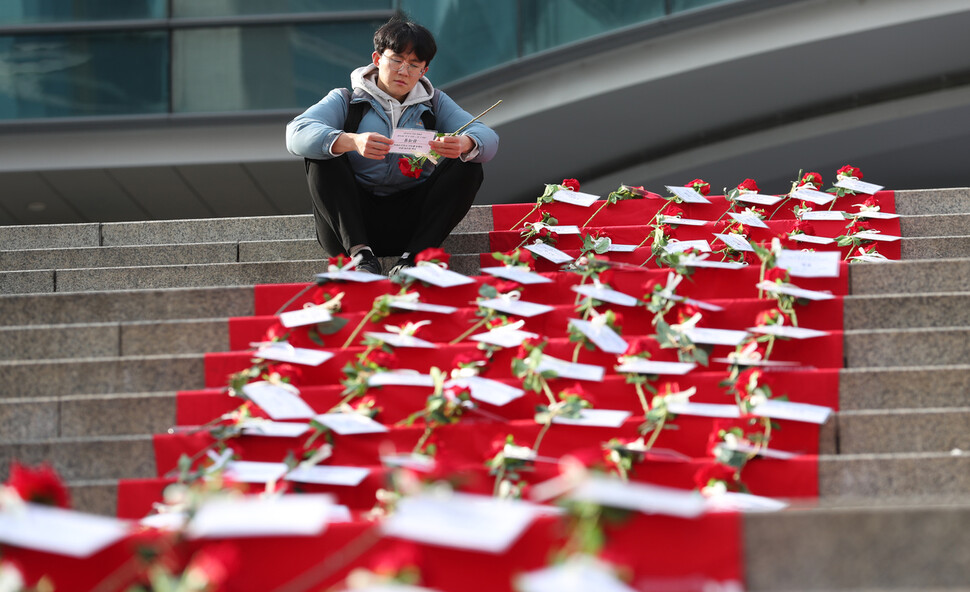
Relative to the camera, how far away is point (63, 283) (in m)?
3.71

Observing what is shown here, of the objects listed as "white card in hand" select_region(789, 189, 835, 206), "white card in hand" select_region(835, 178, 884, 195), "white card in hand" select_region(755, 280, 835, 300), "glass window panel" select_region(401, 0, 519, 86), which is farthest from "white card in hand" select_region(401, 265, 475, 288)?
"glass window panel" select_region(401, 0, 519, 86)

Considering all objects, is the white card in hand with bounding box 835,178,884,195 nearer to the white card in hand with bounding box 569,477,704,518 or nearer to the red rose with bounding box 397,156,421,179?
the red rose with bounding box 397,156,421,179

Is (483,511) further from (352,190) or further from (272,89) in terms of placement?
(272,89)

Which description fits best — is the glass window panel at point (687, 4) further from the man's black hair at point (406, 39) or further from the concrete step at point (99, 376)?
the concrete step at point (99, 376)

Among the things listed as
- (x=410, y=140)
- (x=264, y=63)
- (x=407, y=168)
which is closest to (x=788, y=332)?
(x=410, y=140)

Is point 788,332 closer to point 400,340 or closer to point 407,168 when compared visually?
point 400,340

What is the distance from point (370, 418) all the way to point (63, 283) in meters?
1.68

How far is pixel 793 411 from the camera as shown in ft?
8.05

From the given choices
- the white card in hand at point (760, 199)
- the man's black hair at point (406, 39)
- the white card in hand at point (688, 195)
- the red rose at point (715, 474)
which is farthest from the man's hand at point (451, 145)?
the red rose at point (715, 474)

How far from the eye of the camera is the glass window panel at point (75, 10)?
22.3ft

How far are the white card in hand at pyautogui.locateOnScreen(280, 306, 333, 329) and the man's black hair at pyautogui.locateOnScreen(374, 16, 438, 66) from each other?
966 millimetres

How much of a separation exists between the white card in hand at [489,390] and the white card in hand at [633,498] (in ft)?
2.98

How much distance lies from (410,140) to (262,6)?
4.07 metres

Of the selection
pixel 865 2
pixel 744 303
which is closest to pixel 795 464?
pixel 744 303
